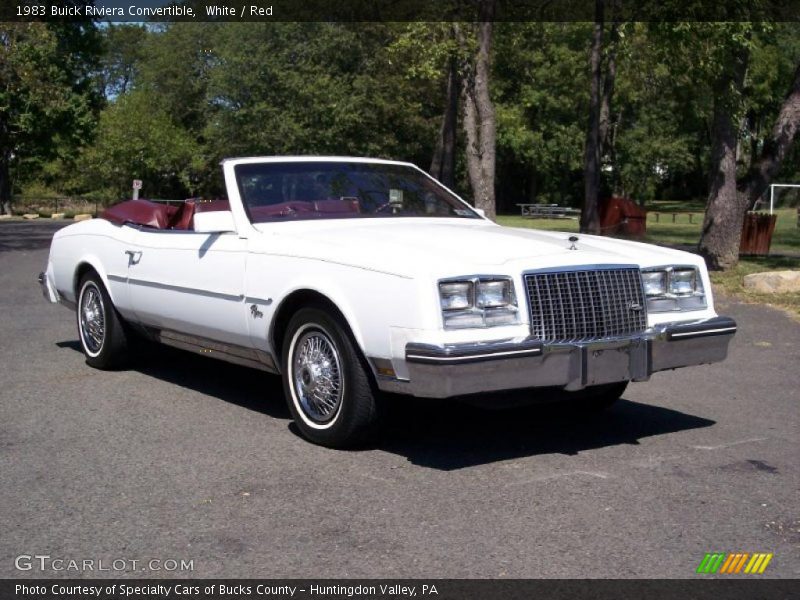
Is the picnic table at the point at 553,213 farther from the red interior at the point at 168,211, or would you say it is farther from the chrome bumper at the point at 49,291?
the red interior at the point at 168,211

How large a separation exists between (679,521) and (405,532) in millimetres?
1238

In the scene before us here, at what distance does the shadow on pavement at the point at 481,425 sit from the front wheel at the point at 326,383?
0.79 feet

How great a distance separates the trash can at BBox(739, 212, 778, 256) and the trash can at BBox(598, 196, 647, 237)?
783 cm

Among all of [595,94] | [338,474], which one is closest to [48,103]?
[595,94]

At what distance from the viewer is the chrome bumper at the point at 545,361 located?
5.37 meters

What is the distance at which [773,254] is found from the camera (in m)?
22.1

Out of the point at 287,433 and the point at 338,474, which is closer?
the point at 338,474

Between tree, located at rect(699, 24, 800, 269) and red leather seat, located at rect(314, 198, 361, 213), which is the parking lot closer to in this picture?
red leather seat, located at rect(314, 198, 361, 213)

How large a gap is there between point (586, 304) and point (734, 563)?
75.4 inches

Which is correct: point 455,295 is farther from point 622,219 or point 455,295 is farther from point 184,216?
point 622,219

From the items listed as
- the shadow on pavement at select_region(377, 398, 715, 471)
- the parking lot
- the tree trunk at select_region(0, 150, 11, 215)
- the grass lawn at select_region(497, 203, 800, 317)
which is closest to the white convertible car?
the shadow on pavement at select_region(377, 398, 715, 471)

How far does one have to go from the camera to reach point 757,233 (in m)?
20.6

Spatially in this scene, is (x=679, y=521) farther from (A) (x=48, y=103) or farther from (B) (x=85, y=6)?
(B) (x=85, y=6)
